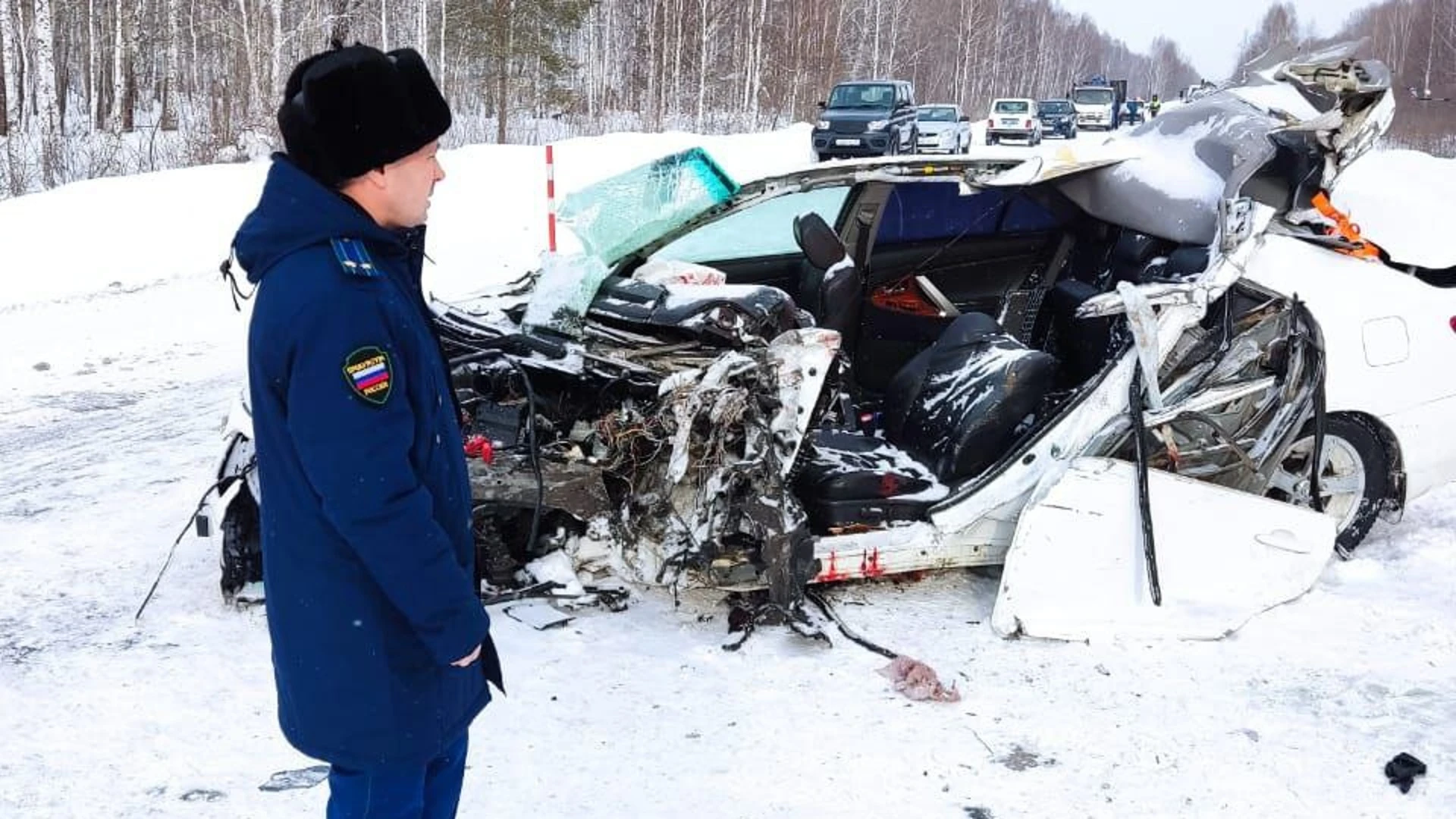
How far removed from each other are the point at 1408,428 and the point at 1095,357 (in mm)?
1215

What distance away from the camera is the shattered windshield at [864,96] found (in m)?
24.9

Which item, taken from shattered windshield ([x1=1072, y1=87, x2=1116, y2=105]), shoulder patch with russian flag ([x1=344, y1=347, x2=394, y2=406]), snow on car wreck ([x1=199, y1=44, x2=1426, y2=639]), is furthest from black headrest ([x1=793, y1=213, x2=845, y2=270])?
shattered windshield ([x1=1072, y1=87, x2=1116, y2=105])

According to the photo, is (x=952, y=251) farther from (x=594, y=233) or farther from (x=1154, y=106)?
(x=1154, y=106)

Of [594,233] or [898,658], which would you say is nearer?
[898,658]

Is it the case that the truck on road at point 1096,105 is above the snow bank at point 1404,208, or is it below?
above

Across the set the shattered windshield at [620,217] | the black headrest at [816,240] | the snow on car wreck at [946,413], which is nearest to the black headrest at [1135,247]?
the snow on car wreck at [946,413]

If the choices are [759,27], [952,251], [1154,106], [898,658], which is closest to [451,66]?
[759,27]

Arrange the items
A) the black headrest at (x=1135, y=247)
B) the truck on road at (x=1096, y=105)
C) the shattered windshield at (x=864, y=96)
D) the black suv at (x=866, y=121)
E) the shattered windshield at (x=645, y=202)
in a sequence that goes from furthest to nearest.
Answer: the truck on road at (x=1096, y=105) < the shattered windshield at (x=864, y=96) < the black suv at (x=866, y=121) < the black headrest at (x=1135, y=247) < the shattered windshield at (x=645, y=202)

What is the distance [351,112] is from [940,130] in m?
28.4

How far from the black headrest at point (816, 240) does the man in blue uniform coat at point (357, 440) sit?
2.84m

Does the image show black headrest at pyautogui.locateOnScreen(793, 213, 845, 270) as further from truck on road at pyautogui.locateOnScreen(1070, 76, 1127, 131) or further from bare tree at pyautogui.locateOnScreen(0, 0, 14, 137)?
truck on road at pyautogui.locateOnScreen(1070, 76, 1127, 131)

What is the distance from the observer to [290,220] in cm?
175

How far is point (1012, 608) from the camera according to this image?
157 inches

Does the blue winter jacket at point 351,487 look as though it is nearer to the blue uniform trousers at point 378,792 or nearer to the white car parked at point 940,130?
the blue uniform trousers at point 378,792
